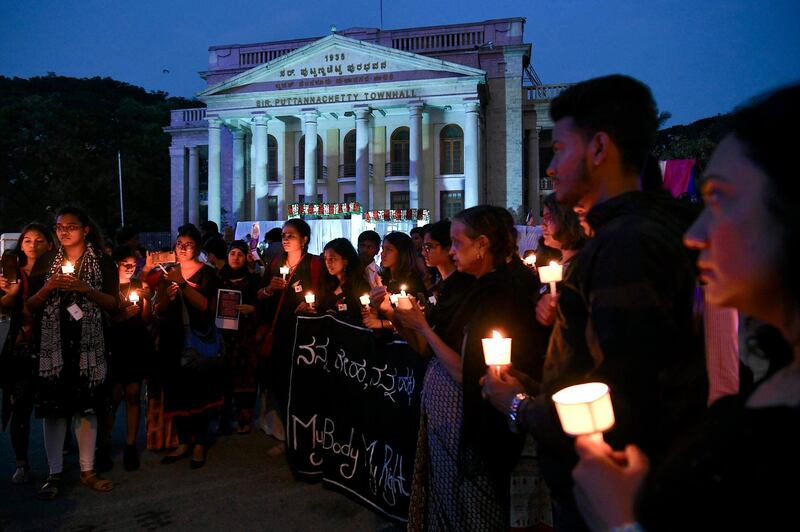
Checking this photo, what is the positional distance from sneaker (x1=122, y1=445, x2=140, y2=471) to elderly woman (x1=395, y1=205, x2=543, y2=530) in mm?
3468

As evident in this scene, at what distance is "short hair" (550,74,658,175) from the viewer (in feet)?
5.58

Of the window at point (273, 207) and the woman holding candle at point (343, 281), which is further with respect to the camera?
the window at point (273, 207)

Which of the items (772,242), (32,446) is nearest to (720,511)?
(772,242)

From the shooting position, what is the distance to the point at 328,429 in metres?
4.73

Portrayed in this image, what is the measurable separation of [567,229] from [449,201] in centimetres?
3221

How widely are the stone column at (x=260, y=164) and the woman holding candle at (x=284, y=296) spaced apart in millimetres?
29447

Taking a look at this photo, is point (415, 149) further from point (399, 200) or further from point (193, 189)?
point (193, 189)

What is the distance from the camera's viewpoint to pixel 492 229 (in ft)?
9.73

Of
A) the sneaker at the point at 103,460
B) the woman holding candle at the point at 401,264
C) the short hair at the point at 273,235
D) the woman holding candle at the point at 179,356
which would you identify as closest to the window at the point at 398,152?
the short hair at the point at 273,235

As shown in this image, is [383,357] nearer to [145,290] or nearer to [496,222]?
[496,222]

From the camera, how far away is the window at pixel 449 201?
35531mm

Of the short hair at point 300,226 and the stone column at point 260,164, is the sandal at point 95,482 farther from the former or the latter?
the stone column at point 260,164

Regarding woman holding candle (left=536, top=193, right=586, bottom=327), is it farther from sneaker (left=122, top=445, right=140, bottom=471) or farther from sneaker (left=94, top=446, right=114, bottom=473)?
sneaker (left=94, top=446, right=114, bottom=473)

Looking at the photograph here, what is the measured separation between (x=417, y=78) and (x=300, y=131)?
32.9 feet
